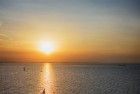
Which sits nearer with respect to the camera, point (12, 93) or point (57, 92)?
point (12, 93)

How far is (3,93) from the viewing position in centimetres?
2819

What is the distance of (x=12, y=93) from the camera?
28.8 meters

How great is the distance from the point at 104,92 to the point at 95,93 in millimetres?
1295

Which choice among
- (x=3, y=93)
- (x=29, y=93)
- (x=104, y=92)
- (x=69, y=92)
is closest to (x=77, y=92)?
(x=69, y=92)

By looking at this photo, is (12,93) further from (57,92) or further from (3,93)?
(57,92)

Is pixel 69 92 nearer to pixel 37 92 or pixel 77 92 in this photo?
pixel 77 92

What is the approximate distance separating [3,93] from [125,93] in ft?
42.8

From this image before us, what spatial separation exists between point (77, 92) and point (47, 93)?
11.3 feet

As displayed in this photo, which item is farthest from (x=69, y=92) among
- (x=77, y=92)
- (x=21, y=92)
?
(x=21, y=92)

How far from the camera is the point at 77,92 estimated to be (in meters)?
30.1

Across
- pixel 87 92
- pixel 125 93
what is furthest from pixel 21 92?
pixel 125 93

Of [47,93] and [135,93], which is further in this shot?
[47,93]

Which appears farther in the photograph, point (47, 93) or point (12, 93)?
point (47, 93)

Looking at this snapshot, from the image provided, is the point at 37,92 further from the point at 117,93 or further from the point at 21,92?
the point at 117,93
